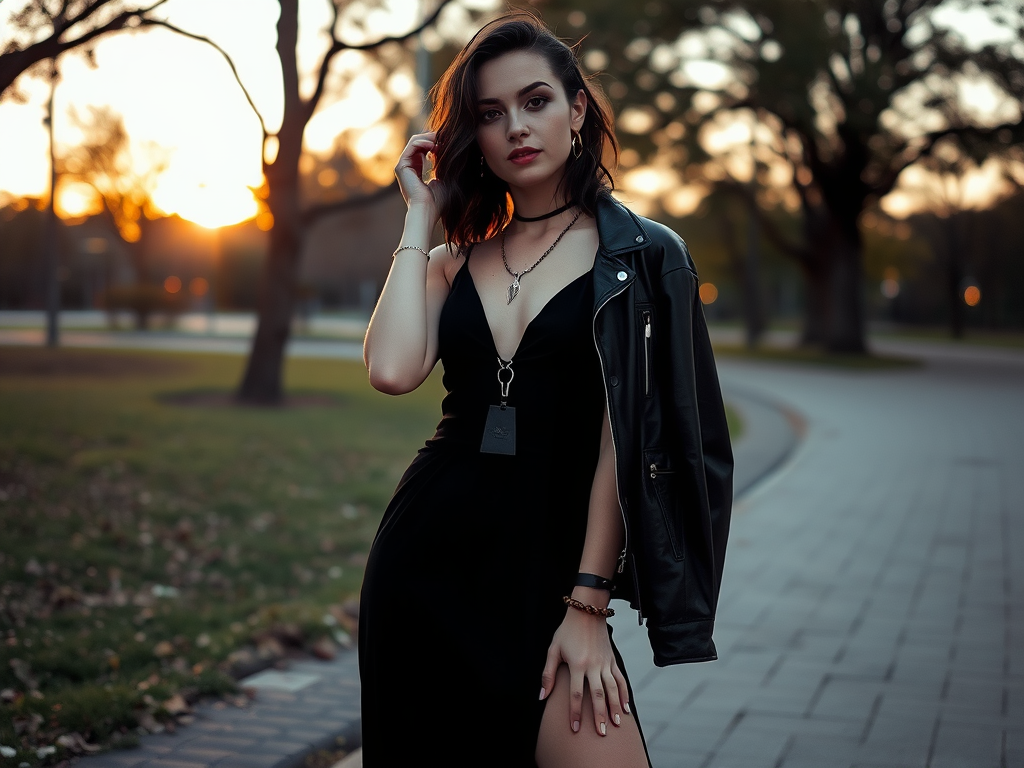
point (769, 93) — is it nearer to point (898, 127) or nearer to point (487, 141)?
point (898, 127)

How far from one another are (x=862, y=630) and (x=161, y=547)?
4.02 m

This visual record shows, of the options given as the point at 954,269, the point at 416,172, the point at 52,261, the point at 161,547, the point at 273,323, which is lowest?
the point at 161,547

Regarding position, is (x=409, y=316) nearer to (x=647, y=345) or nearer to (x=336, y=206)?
(x=647, y=345)

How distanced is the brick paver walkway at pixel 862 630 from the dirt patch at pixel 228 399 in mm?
6262

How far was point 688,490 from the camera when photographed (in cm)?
218

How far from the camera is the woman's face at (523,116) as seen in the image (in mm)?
2434

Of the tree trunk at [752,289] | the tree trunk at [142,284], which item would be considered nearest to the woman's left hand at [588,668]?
the tree trunk at [752,289]

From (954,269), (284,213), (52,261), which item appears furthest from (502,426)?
(954,269)

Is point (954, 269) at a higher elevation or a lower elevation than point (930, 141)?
lower

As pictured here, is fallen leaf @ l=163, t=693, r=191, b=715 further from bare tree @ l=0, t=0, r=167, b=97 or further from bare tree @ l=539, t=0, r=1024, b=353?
bare tree @ l=539, t=0, r=1024, b=353

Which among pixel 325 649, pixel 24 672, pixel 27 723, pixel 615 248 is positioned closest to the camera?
pixel 615 248

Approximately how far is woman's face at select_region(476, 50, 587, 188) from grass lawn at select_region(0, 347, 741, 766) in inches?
100

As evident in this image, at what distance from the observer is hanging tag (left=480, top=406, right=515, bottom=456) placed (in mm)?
2311

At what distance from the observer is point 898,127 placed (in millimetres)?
27641
